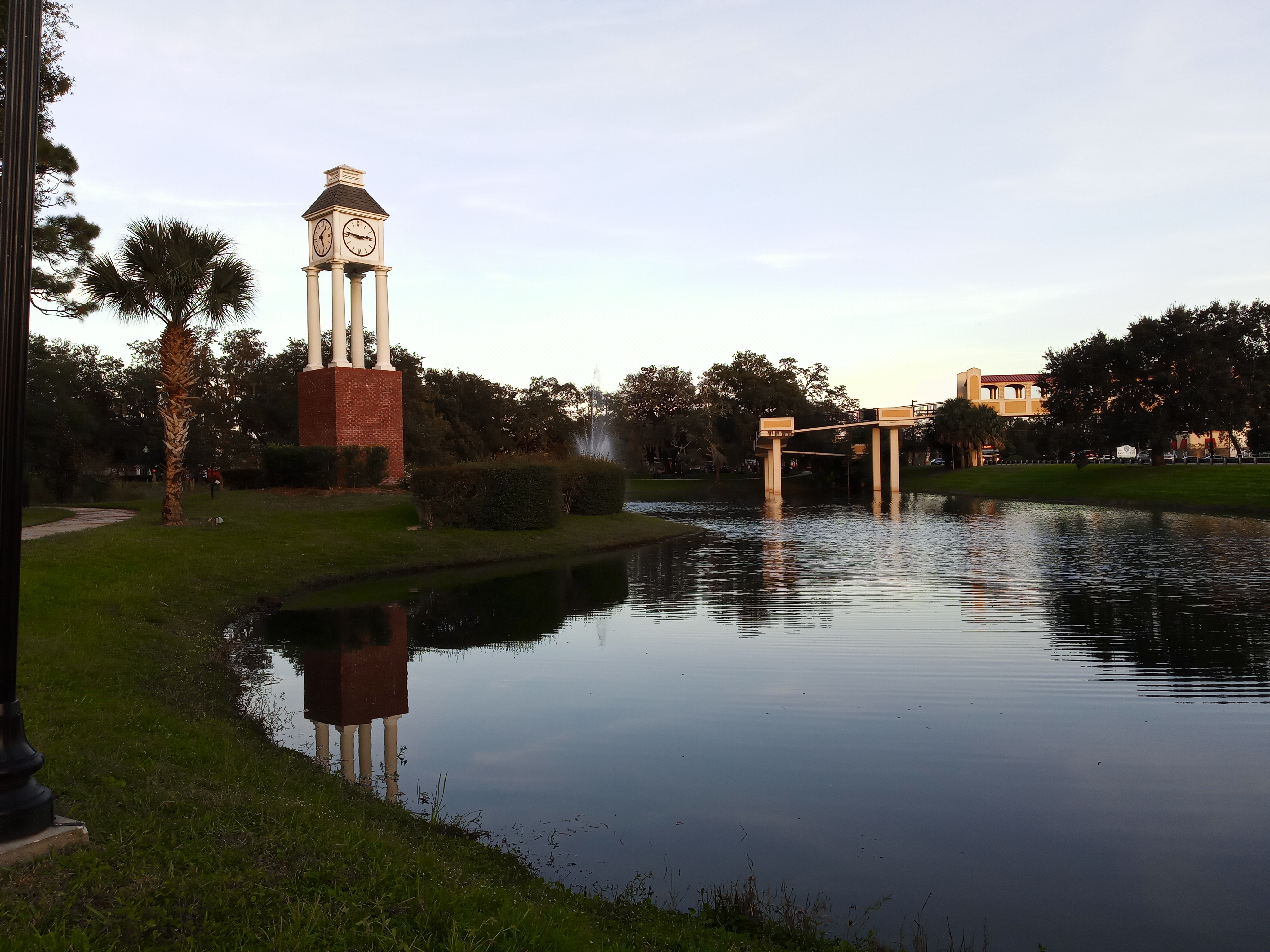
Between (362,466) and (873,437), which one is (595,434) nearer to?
(873,437)

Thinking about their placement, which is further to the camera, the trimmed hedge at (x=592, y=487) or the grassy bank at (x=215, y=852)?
the trimmed hedge at (x=592, y=487)

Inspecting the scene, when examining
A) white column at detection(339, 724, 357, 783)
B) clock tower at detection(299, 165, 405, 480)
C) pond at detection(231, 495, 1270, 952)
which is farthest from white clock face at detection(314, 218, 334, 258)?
white column at detection(339, 724, 357, 783)

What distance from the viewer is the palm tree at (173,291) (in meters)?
22.6

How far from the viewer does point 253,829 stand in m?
5.46

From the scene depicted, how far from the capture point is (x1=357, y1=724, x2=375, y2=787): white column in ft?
26.3

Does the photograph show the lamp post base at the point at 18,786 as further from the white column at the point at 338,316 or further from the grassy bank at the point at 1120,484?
the grassy bank at the point at 1120,484

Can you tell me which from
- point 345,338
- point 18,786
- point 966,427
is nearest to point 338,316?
point 345,338

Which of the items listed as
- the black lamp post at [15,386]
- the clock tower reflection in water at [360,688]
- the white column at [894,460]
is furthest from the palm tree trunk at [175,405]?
the white column at [894,460]

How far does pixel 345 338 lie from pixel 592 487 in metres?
12.2

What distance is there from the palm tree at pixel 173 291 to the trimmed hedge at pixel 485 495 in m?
6.15

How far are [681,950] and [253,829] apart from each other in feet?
8.32

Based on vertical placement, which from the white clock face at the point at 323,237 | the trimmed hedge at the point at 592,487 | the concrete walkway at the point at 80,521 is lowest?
the concrete walkway at the point at 80,521

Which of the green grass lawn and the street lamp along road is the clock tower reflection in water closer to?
the street lamp along road

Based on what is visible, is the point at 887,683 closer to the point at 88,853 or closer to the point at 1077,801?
the point at 1077,801
